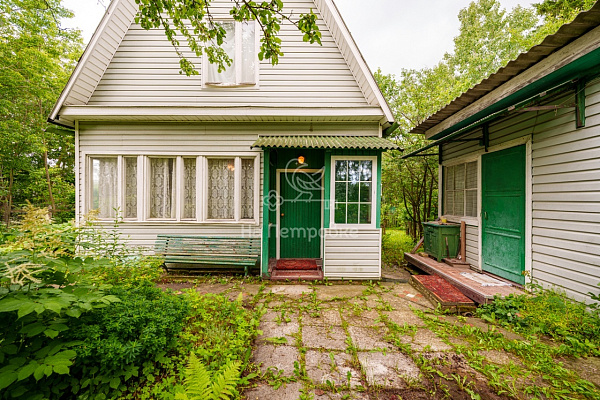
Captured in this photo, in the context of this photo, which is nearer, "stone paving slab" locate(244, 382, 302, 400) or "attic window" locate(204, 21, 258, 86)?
"stone paving slab" locate(244, 382, 302, 400)

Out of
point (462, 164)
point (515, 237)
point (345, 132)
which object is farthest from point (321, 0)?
point (515, 237)

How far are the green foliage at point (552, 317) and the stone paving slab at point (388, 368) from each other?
1698mm

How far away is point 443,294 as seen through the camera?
3824 millimetres

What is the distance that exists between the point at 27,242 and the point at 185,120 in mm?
4074

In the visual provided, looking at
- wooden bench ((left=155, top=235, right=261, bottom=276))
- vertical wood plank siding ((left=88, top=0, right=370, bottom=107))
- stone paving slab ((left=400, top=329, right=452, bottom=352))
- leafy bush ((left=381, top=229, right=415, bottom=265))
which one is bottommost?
stone paving slab ((left=400, top=329, right=452, bottom=352))

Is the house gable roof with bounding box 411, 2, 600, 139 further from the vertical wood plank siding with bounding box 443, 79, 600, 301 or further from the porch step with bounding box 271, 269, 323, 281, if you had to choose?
the porch step with bounding box 271, 269, 323, 281

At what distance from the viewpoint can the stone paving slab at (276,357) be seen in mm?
2326

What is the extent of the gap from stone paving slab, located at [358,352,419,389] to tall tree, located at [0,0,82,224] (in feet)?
40.3

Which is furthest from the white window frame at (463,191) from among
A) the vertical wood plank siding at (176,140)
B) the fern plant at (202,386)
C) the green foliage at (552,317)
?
the fern plant at (202,386)

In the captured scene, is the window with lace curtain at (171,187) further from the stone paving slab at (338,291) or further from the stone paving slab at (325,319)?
the stone paving slab at (325,319)

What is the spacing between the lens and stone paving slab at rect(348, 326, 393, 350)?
2.70 metres

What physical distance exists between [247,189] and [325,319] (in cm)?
329

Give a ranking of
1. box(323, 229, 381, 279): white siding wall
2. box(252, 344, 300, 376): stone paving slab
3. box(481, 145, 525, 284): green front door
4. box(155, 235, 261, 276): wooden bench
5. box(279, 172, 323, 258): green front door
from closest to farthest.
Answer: box(252, 344, 300, 376): stone paving slab, box(481, 145, 525, 284): green front door, box(323, 229, 381, 279): white siding wall, box(155, 235, 261, 276): wooden bench, box(279, 172, 323, 258): green front door

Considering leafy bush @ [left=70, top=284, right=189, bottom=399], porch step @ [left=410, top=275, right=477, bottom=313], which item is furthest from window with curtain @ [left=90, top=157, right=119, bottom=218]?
porch step @ [left=410, top=275, right=477, bottom=313]
